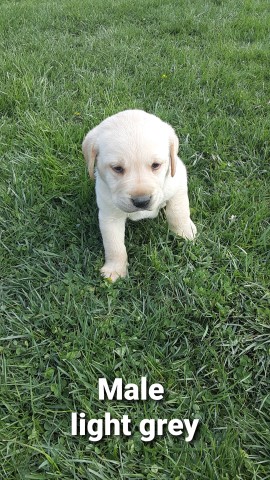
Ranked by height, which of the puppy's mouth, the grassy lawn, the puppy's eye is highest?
the puppy's eye

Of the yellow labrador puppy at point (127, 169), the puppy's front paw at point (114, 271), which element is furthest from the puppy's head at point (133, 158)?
the puppy's front paw at point (114, 271)

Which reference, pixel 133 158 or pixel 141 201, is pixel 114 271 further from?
pixel 133 158

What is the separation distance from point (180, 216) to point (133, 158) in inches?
25.7

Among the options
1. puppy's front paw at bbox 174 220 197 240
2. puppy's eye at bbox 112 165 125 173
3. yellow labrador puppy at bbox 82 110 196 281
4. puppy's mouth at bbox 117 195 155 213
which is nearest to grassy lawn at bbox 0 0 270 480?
puppy's front paw at bbox 174 220 197 240

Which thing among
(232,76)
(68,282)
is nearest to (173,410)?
(68,282)

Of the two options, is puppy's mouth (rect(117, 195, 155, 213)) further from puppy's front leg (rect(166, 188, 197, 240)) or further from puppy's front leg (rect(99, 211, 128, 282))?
puppy's front leg (rect(166, 188, 197, 240))

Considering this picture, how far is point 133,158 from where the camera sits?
7.12ft

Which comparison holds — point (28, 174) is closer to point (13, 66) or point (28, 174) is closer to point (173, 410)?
point (13, 66)

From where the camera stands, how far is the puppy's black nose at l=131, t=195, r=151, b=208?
2.17 metres

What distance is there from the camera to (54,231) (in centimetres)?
292

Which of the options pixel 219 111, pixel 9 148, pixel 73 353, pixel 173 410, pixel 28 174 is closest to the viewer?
pixel 173 410

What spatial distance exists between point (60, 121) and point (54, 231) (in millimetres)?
1310

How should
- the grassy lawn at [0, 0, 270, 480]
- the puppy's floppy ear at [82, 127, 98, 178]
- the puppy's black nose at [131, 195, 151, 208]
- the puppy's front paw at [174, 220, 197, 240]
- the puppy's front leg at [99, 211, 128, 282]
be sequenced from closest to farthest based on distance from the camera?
A: 1. the grassy lawn at [0, 0, 270, 480]
2. the puppy's black nose at [131, 195, 151, 208]
3. the puppy's floppy ear at [82, 127, 98, 178]
4. the puppy's front leg at [99, 211, 128, 282]
5. the puppy's front paw at [174, 220, 197, 240]

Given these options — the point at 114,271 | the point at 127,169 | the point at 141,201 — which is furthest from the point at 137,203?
the point at 114,271
